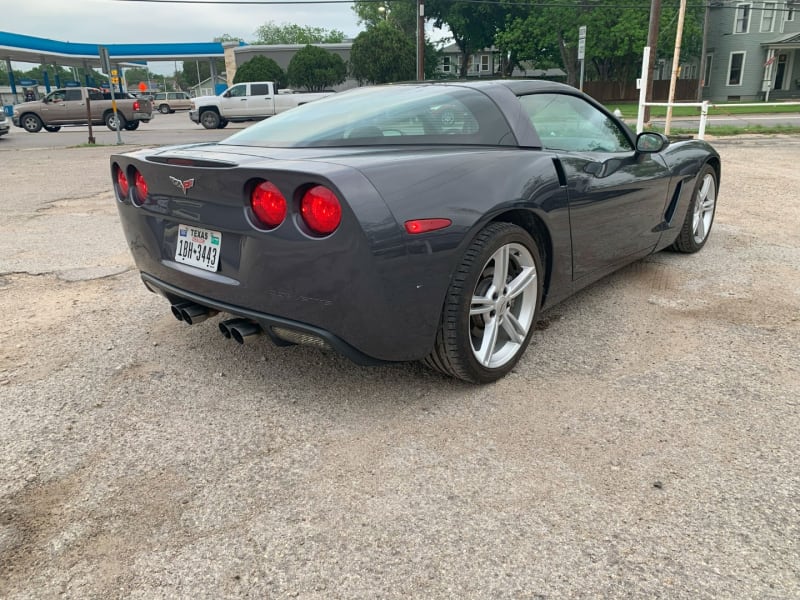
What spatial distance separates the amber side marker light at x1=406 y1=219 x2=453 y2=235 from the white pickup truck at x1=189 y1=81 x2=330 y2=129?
79.1 ft

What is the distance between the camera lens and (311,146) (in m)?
2.76

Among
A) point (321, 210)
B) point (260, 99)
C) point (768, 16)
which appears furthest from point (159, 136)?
point (768, 16)

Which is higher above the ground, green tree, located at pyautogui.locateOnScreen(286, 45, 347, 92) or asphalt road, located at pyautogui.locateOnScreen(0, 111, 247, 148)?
green tree, located at pyautogui.locateOnScreen(286, 45, 347, 92)

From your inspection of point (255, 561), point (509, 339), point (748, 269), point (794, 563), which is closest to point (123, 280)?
point (509, 339)

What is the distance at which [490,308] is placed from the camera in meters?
2.76

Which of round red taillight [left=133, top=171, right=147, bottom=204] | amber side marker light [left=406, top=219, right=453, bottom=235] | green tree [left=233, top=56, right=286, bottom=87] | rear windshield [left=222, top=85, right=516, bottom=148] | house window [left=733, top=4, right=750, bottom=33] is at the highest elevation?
house window [left=733, top=4, right=750, bottom=33]

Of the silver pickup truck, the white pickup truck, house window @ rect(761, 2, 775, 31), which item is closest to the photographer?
the white pickup truck

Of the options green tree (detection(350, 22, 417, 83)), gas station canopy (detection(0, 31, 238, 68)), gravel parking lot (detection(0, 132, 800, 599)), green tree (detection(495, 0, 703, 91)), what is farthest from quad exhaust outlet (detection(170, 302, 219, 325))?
gas station canopy (detection(0, 31, 238, 68))

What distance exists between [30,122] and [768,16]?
41.9 m

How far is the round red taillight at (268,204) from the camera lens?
A: 7.58 feet

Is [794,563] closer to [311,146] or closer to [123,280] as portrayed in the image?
[311,146]

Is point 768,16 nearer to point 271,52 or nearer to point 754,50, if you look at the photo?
point 754,50

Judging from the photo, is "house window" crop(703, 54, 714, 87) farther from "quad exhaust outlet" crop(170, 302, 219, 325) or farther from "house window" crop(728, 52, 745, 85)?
"quad exhaust outlet" crop(170, 302, 219, 325)

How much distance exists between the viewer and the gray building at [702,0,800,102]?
38.9 meters
